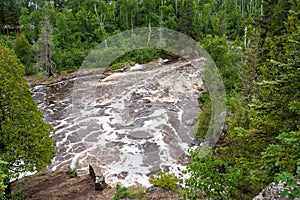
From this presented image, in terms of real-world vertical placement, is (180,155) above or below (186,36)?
below

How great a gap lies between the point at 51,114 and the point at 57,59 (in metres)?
12.6

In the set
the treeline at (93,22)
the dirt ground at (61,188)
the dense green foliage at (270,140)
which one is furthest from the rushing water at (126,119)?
the treeline at (93,22)

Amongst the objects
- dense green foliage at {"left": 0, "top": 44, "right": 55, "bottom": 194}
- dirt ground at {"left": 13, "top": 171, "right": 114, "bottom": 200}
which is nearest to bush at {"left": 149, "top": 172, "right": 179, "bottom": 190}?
dirt ground at {"left": 13, "top": 171, "right": 114, "bottom": 200}

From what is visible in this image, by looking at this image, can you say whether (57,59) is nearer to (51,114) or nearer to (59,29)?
(59,29)

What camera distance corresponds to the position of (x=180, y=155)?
44.0 ft

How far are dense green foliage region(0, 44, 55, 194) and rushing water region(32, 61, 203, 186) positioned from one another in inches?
154

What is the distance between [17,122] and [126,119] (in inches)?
387

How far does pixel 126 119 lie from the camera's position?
17781mm

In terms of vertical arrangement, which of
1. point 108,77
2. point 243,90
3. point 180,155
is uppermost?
point 243,90

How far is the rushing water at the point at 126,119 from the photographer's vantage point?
12.9 meters

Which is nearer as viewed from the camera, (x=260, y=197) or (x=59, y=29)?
(x=260, y=197)

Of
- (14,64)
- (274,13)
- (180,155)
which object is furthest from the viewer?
(180,155)

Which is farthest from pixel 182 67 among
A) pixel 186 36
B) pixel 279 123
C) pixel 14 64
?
pixel 279 123

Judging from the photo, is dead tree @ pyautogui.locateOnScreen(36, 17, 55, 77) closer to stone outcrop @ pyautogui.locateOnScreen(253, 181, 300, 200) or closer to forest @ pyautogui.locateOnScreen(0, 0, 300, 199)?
forest @ pyautogui.locateOnScreen(0, 0, 300, 199)
